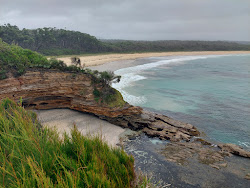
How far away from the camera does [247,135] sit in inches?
779

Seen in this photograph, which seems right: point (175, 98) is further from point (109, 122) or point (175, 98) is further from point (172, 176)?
point (172, 176)

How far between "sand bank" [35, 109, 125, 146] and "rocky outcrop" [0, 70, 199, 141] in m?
0.72

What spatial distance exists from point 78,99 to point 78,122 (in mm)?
3292

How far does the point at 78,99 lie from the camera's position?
22125 mm

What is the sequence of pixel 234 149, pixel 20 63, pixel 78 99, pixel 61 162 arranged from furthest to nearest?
pixel 78 99, pixel 20 63, pixel 234 149, pixel 61 162

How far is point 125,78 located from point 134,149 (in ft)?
98.3

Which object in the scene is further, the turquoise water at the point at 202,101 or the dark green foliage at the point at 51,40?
the dark green foliage at the point at 51,40

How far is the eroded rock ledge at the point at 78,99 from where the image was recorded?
1961cm

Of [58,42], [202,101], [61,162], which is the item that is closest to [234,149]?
[202,101]

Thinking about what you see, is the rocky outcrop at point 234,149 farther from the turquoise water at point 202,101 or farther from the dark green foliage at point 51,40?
the dark green foliage at point 51,40

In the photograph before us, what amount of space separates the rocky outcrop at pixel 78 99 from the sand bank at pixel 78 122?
2.35ft

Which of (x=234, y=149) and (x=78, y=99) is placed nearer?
(x=234, y=149)

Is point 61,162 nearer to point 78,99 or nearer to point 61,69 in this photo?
point 78,99

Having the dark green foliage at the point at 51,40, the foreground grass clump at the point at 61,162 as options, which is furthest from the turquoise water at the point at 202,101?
the dark green foliage at the point at 51,40
